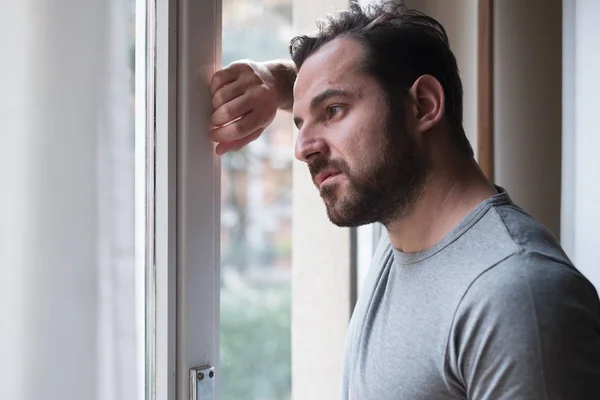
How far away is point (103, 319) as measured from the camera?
3.54ft

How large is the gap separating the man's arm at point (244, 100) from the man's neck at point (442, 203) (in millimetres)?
335

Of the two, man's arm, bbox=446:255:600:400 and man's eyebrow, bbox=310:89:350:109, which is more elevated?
man's eyebrow, bbox=310:89:350:109

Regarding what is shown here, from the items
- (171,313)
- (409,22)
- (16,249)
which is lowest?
(171,313)

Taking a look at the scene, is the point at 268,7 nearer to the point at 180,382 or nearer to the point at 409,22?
the point at 409,22

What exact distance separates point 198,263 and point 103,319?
189 millimetres

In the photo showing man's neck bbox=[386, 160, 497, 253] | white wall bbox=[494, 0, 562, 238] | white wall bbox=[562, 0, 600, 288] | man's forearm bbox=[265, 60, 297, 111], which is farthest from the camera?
white wall bbox=[494, 0, 562, 238]

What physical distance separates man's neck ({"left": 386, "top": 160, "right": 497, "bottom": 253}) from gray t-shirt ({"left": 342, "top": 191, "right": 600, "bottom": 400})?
0.08ft

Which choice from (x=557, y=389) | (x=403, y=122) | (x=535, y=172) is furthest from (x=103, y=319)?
(x=535, y=172)

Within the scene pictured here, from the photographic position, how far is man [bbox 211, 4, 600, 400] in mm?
842

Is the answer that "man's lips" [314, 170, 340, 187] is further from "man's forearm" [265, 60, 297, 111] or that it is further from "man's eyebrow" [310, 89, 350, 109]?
"man's forearm" [265, 60, 297, 111]

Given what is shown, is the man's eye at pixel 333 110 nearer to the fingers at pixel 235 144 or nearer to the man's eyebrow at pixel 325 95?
the man's eyebrow at pixel 325 95

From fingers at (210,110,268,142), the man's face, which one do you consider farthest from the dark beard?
fingers at (210,110,268,142)

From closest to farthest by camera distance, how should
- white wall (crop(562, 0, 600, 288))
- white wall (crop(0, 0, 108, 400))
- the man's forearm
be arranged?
white wall (crop(0, 0, 108, 400)) < the man's forearm < white wall (crop(562, 0, 600, 288))

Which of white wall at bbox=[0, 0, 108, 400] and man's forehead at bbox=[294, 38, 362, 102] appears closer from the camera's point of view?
white wall at bbox=[0, 0, 108, 400]
